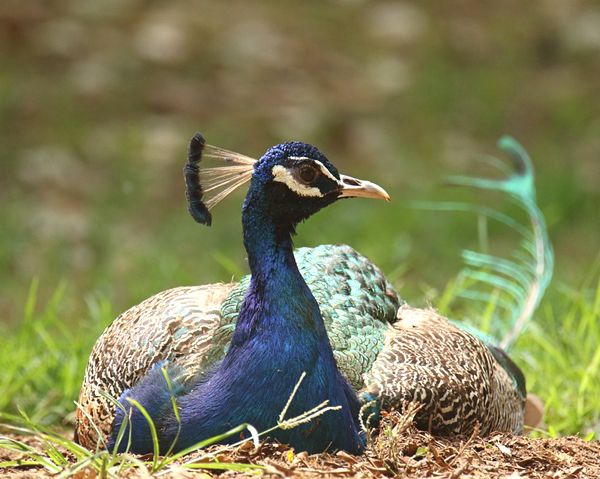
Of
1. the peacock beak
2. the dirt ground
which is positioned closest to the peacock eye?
the peacock beak

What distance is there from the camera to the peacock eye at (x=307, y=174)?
12.2 ft

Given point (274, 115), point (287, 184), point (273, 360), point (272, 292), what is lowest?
point (273, 360)

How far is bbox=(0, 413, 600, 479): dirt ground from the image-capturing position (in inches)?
130

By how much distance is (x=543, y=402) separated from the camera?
5285 millimetres

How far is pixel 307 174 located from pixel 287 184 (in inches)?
3.5

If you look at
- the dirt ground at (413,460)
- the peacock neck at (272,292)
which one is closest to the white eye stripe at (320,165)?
the peacock neck at (272,292)

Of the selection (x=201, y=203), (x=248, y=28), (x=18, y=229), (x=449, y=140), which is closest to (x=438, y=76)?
(x=449, y=140)

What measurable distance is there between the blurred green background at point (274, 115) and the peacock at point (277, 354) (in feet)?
10.9

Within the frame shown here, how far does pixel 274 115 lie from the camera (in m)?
10.1

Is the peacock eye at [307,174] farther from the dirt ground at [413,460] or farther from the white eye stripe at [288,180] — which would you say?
the dirt ground at [413,460]

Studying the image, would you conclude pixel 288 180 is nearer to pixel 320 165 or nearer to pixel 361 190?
pixel 320 165

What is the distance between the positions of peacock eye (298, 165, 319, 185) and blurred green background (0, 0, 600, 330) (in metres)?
3.89

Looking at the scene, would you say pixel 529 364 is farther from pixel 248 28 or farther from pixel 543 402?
pixel 248 28

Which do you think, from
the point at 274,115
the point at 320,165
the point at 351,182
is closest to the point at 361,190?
the point at 351,182
